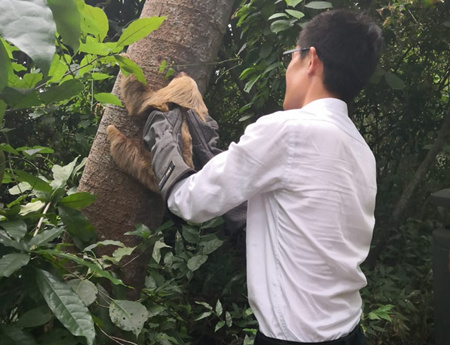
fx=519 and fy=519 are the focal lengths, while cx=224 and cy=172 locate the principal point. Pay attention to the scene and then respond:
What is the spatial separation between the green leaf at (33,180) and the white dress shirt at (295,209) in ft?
1.32

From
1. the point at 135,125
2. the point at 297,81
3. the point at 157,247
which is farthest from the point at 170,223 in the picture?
the point at 297,81

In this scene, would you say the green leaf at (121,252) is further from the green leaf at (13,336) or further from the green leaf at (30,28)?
the green leaf at (30,28)

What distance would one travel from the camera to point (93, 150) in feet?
6.37

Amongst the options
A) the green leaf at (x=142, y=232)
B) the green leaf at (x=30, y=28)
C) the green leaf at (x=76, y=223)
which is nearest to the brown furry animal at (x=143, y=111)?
the green leaf at (x=142, y=232)

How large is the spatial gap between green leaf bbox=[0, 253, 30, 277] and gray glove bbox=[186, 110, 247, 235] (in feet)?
2.45

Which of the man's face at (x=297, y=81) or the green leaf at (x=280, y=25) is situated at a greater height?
the man's face at (x=297, y=81)

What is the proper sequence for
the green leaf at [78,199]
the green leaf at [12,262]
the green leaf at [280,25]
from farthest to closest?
the green leaf at [280,25]
the green leaf at [78,199]
the green leaf at [12,262]

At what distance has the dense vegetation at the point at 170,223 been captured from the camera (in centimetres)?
128

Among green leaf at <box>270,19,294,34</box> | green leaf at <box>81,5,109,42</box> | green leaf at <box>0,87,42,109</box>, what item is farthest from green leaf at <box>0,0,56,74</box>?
green leaf at <box>270,19,294,34</box>

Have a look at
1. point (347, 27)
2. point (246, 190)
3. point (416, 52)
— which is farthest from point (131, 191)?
point (416, 52)

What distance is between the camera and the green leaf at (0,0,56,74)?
0.70m

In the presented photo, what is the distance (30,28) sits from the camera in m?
0.72

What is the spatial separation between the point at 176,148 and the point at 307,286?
59 cm

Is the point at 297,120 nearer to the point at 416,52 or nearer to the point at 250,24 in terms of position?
the point at 250,24
